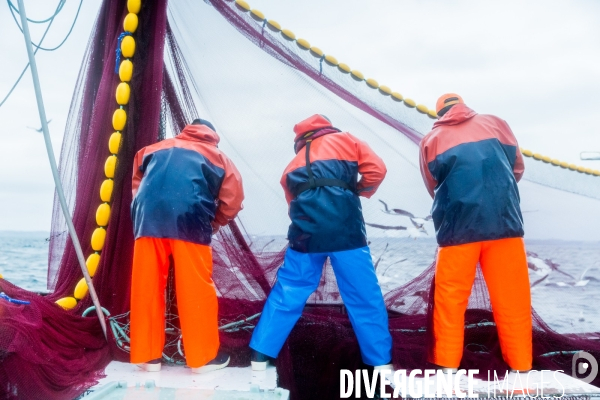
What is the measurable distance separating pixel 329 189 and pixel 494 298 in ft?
3.90

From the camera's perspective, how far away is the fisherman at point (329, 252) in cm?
→ 295

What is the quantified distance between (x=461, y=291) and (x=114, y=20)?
308cm

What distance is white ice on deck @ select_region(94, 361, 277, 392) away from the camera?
2.56m

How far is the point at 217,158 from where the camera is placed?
120 inches

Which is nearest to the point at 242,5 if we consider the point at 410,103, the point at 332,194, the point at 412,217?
the point at 410,103

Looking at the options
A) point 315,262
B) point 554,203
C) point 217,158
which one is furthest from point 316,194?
point 554,203

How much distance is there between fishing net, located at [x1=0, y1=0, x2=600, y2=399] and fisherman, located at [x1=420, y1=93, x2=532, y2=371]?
48cm

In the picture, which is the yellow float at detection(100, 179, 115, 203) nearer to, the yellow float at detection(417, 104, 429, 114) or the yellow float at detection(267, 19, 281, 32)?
the yellow float at detection(267, 19, 281, 32)

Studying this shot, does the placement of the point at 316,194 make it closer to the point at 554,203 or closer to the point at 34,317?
the point at 34,317

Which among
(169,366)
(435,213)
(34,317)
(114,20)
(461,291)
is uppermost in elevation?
(114,20)

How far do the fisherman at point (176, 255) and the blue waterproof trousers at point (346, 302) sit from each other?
331 mm

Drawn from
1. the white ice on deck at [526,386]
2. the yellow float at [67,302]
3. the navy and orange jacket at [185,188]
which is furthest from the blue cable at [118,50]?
the white ice on deck at [526,386]

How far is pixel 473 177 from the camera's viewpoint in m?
2.83

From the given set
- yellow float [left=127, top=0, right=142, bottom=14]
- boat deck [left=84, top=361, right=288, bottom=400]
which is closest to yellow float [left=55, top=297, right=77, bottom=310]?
boat deck [left=84, top=361, right=288, bottom=400]
